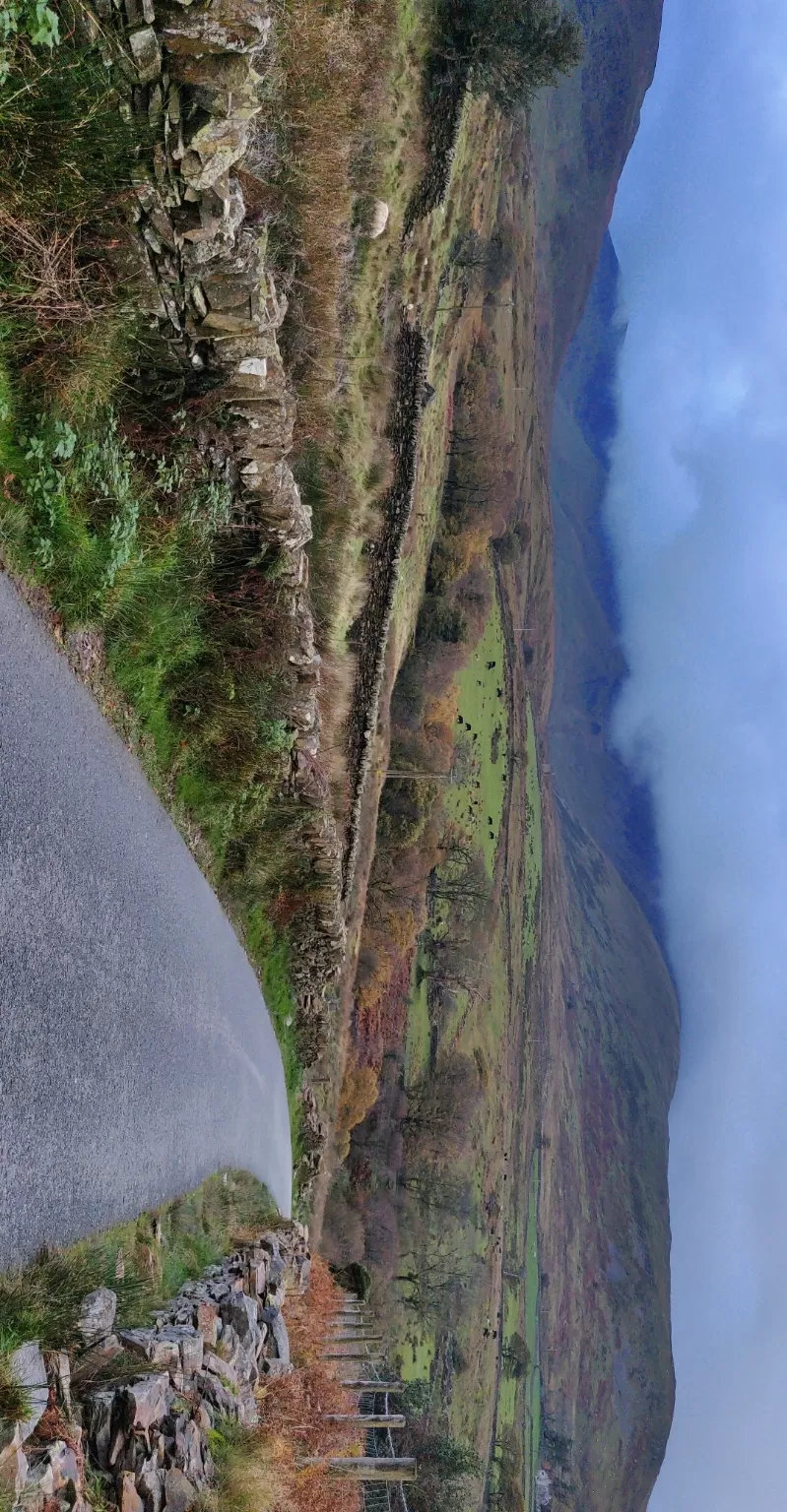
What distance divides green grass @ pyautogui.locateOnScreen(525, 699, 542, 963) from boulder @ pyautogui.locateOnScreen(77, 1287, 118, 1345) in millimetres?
73488

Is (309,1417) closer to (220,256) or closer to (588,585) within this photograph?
(220,256)

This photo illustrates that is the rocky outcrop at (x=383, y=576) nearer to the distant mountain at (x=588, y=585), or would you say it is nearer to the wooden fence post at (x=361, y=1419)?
the wooden fence post at (x=361, y=1419)

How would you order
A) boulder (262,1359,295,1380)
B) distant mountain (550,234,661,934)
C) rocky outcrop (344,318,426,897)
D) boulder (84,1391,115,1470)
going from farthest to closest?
1. distant mountain (550,234,661,934)
2. rocky outcrop (344,318,426,897)
3. boulder (262,1359,295,1380)
4. boulder (84,1391,115,1470)

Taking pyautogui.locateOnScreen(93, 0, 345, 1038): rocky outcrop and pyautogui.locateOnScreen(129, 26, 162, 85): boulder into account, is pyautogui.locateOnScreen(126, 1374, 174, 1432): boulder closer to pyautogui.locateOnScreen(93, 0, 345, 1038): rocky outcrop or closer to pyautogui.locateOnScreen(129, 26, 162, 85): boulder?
pyautogui.locateOnScreen(93, 0, 345, 1038): rocky outcrop

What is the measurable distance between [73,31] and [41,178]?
0.93m

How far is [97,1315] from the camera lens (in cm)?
631

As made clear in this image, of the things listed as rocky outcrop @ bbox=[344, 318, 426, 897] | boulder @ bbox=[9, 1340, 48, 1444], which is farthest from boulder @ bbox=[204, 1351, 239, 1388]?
rocky outcrop @ bbox=[344, 318, 426, 897]

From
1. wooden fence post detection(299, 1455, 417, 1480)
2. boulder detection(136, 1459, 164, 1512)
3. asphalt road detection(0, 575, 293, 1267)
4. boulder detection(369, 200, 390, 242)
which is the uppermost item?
boulder detection(369, 200, 390, 242)

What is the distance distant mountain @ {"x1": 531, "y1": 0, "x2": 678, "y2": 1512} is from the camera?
97625 millimetres

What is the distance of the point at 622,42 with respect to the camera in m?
132

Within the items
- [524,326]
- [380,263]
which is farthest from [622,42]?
[380,263]

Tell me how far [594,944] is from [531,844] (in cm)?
6416

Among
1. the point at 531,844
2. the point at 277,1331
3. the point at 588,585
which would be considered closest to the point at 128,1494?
the point at 277,1331

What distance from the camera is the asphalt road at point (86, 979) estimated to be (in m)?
5.96
